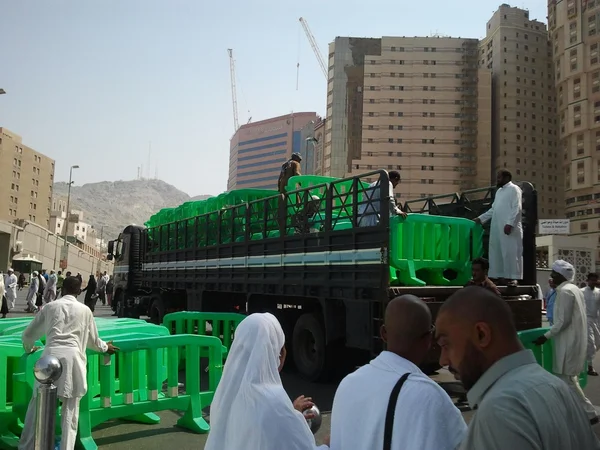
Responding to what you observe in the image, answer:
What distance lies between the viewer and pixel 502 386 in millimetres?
1494

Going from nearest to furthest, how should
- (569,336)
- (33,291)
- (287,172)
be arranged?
(569,336) → (287,172) → (33,291)

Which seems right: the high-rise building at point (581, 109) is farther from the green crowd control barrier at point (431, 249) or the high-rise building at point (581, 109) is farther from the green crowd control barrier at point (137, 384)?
the green crowd control barrier at point (137, 384)

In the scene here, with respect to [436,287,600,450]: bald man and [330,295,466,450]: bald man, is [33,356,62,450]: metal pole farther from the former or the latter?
[436,287,600,450]: bald man

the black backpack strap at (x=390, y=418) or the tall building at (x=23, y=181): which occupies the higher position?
the tall building at (x=23, y=181)

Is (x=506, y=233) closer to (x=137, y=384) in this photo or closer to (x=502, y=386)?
(x=137, y=384)

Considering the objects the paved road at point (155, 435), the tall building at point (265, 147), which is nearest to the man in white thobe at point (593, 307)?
the paved road at point (155, 435)

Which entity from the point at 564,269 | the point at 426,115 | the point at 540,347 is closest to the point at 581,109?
the point at 426,115

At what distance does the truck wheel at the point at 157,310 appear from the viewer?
45.4 feet

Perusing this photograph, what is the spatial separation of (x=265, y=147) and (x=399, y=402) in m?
168

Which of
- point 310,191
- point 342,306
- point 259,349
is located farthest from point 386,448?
point 310,191

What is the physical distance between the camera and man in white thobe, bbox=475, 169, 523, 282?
7.44 metres

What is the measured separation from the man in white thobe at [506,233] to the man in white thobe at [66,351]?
17.1 ft

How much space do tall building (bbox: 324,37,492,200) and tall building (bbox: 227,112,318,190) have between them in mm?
63600

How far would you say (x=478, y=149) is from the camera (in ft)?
287
